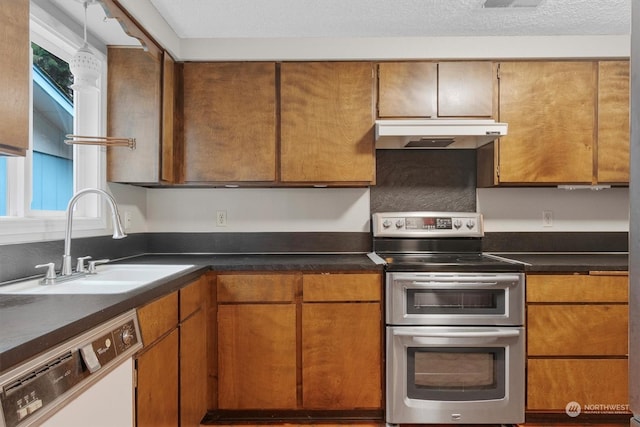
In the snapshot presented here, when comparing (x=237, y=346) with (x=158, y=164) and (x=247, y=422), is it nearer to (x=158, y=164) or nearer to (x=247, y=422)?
(x=247, y=422)

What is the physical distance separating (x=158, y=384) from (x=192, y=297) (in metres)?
0.45

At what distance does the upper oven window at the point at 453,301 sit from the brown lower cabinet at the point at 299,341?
190 millimetres

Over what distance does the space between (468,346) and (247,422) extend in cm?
124

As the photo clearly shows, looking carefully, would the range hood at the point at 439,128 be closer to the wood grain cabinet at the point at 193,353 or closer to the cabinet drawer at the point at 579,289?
the cabinet drawer at the point at 579,289

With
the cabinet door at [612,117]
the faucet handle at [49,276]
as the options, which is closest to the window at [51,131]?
the faucet handle at [49,276]

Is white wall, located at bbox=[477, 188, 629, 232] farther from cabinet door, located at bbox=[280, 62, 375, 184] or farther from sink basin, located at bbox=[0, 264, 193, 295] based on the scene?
sink basin, located at bbox=[0, 264, 193, 295]

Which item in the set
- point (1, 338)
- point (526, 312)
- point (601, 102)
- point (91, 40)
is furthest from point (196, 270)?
point (601, 102)

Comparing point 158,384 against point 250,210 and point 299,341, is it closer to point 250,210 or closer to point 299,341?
point 299,341

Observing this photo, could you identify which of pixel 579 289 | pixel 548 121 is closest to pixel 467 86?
pixel 548 121

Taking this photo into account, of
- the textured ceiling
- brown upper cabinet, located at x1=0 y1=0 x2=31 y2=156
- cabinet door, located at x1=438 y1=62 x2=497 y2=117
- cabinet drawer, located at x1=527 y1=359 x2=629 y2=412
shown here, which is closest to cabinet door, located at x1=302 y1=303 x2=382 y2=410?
cabinet drawer, located at x1=527 y1=359 x2=629 y2=412

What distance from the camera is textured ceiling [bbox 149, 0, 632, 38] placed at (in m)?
2.13

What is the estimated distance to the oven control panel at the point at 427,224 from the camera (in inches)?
102

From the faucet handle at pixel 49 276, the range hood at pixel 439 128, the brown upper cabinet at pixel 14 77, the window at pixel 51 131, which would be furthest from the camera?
the range hood at pixel 439 128

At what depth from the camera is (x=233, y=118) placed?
8.00 feet
